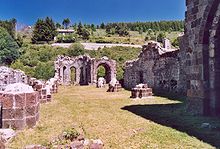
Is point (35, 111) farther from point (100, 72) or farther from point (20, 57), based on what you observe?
point (20, 57)

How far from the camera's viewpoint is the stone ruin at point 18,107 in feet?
23.9

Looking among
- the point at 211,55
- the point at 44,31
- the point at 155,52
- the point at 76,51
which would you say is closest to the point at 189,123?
the point at 211,55

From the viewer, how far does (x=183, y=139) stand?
5.93 metres

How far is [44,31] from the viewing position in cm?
7481

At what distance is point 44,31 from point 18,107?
229 feet

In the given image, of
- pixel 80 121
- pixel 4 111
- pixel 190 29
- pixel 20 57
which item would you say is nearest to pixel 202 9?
pixel 190 29

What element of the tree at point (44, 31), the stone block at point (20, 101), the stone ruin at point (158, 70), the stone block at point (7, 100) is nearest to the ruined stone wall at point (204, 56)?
the stone block at point (20, 101)

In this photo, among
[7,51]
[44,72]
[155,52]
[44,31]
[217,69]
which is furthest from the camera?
[44,31]

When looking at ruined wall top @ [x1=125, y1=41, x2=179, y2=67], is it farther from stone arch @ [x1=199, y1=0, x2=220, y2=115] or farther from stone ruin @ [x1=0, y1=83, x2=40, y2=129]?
stone ruin @ [x1=0, y1=83, x2=40, y2=129]

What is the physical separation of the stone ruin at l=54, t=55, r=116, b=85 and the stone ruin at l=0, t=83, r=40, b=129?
26.3 meters

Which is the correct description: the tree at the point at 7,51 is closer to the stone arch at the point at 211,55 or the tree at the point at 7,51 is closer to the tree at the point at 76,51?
the tree at the point at 76,51

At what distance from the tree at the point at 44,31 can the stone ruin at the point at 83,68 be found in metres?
38.7

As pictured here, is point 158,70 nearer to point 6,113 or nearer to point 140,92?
point 140,92

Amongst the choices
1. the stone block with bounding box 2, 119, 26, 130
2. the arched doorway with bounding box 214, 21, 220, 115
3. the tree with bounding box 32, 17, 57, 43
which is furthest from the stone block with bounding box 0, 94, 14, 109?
the tree with bounding box 32, 17, 57, 43
